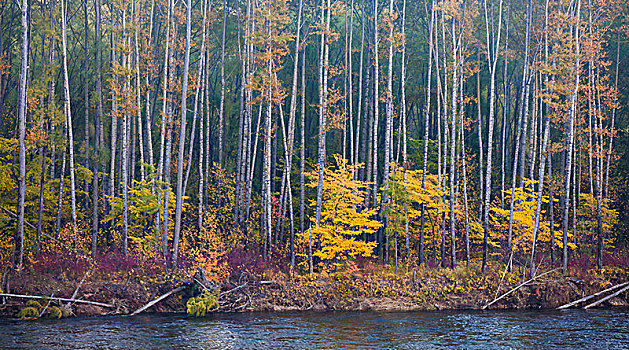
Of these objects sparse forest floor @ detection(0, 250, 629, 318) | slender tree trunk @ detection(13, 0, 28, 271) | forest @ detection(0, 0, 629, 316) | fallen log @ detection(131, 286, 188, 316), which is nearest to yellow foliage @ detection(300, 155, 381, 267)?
forest @ detection(0, 0, 629, 316)

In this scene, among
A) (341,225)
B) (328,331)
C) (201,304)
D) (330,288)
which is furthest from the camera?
(341,225)

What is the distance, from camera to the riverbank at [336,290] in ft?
63.6

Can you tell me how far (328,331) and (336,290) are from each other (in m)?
5.84

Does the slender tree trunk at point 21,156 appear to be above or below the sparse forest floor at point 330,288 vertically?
above

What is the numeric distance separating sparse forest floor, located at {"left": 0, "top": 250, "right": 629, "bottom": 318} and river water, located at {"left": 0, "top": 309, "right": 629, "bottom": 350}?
Answer: 116cm

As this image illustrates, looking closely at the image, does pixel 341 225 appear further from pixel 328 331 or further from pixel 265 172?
pixel 328 331

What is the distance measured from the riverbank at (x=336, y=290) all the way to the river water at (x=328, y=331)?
3.55 ft

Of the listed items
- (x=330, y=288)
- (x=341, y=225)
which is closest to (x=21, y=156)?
(x=330, y=288)

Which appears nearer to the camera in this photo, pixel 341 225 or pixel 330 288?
pixel 330 288

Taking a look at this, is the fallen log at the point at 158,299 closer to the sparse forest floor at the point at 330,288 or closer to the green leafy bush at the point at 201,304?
the sparse forest floor at the point at 330,288

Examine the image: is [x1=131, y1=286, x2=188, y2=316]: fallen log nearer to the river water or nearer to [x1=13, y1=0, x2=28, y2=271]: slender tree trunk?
the river water

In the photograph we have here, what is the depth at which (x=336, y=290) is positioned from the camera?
22.4m

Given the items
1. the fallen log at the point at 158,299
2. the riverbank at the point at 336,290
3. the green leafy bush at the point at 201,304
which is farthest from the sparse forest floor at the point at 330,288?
the green leafy bush at the point at 201,304

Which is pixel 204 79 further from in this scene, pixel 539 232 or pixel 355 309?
pixel 539 232
